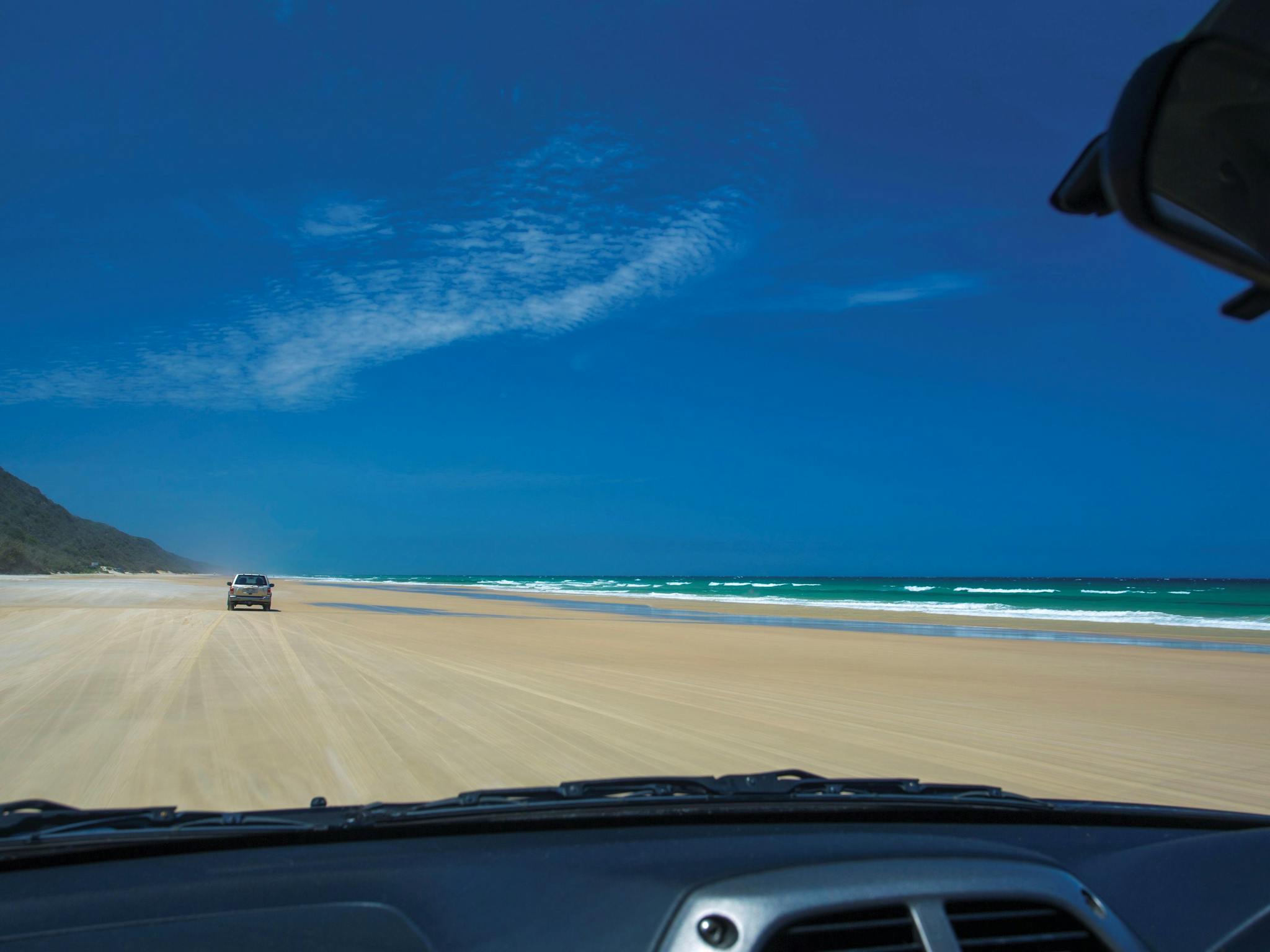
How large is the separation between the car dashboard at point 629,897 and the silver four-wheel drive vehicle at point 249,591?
112ft

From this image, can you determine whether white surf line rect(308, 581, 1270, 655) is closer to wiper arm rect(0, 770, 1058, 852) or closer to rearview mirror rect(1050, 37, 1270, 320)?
wiper arm rect(0, 770, 1058, 852)

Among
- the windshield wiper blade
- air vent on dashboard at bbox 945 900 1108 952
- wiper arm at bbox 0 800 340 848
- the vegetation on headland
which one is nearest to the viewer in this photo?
air vent on dashboard at bbox 945 900 1108 952

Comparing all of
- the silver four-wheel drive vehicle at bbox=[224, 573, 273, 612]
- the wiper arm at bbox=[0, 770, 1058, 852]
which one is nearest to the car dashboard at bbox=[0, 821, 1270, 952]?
the wiper arm at bbox=[0, 770, 1058, 852]

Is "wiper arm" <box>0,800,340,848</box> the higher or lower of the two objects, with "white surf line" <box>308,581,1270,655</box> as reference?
lower

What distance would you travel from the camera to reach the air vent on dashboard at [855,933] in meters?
1.88

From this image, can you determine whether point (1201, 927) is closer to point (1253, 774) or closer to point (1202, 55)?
point (1202, 55)

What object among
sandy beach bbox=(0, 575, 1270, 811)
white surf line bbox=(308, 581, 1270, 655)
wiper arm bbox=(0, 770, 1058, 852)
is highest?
white surf line bbox=(308, 581, 1270, 655)

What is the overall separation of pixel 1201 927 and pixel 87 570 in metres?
157

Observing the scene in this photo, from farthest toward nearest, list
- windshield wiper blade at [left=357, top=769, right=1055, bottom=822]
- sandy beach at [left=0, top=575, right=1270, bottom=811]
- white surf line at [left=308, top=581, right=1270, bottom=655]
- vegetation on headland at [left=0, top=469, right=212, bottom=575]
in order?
vegetation on headland at [left=0, top=469, right=212, bottom=575], white surf line at [left=308, top=581, right=1270, bottom=655], sandy beach at [left=0, top=575, right=1270, bottom=811], windshield wiper blade at [left=357, top=769, right=1055, bottom=822]

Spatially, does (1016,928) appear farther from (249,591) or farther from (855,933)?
(249,591)

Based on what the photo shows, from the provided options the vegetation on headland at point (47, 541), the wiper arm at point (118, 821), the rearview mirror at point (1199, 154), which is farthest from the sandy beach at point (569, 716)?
the vegetation on headland at point (47, 541)

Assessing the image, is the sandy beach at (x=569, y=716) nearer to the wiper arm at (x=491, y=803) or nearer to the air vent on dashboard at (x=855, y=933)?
the wiper arm at (x=491, y=803)

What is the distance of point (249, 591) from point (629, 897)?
35.3m

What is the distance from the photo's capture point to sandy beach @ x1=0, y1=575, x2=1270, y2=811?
271 inches
